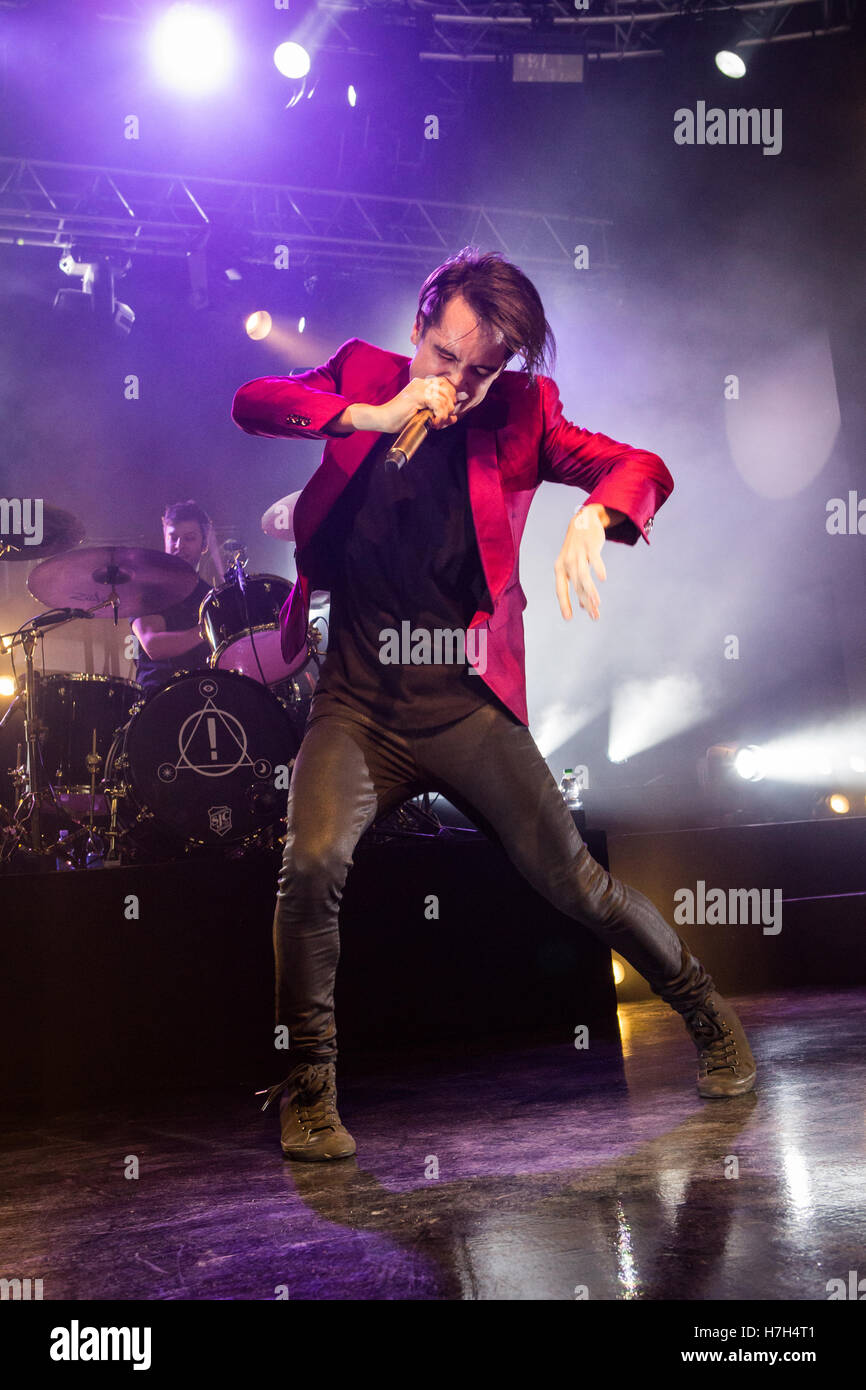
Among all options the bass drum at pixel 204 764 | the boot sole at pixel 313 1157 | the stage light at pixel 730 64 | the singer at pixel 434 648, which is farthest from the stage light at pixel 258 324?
the boot sole at pixel 313 1157

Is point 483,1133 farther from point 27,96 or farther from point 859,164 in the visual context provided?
point 27,96

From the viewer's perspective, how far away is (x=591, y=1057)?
312 centimetres

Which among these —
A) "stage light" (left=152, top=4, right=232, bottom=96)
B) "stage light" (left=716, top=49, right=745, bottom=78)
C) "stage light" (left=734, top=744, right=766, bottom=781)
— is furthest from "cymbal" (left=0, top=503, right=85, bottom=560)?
"stage light" (left=716, top=49, right=745, bottom=78)

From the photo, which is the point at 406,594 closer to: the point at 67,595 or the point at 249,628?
the point at 249,628

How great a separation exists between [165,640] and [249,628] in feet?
4.44

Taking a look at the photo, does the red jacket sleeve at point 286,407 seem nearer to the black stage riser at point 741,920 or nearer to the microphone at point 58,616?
the black stage riser at point 741,920

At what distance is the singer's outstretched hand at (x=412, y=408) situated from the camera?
217 cm

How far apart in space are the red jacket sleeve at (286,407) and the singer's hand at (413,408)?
0.32 feet

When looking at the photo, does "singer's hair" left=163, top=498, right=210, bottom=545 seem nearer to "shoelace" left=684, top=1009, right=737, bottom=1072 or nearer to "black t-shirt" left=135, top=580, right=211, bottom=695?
"black t-shirt" left=135, top=580, right=211, bottom=695

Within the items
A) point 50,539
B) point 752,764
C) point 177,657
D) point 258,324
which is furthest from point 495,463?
point 258,324

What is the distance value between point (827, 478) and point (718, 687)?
213 cm

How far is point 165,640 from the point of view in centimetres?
655

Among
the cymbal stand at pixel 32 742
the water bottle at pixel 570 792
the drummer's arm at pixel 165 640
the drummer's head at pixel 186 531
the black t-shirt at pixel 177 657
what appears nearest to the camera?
the cymbal stand at pixel 32 742
